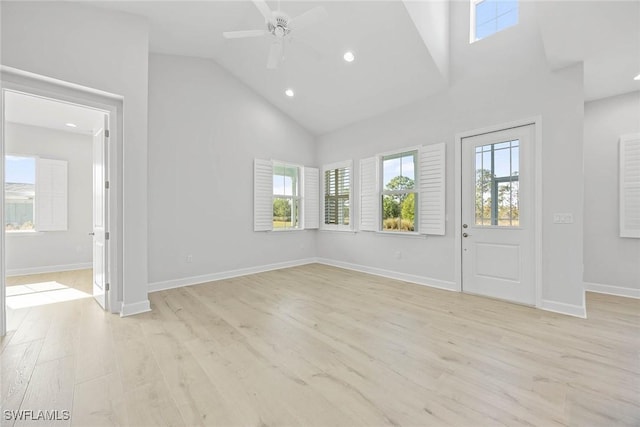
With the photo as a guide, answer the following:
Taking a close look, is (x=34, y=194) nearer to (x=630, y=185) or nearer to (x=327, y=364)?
(x=327, y=364)

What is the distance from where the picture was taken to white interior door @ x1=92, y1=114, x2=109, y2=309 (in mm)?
3186

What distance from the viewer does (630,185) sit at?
3627 millimetres

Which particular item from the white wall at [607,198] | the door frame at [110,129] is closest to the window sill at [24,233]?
the door frame at [110,129]

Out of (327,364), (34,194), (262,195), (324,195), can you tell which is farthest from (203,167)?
(327,364)

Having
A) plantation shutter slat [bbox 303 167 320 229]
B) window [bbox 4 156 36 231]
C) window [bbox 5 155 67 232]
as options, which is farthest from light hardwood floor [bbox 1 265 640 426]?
window [bbox 4 156 36 231]

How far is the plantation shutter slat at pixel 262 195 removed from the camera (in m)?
5.12

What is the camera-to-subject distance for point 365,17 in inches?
136

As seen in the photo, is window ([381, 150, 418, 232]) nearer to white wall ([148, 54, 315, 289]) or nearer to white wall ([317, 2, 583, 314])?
white wall ([317, 2, 583, 314])

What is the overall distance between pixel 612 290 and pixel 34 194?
9.67 m

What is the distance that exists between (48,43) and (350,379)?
13.2ft

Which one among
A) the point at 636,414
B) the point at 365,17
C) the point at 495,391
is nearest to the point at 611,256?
the point at 636,414

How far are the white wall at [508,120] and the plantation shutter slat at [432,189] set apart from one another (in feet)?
0.33

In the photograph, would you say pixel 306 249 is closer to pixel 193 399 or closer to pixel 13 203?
pixel 193 399
